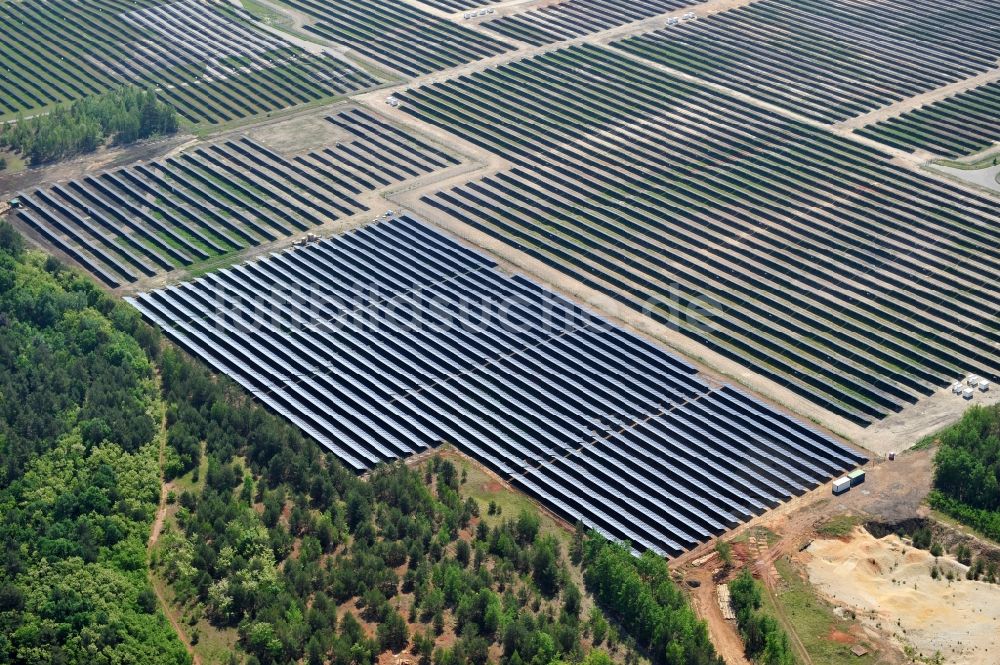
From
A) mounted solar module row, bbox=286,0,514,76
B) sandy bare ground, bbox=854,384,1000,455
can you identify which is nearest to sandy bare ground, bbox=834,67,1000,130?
mounted solar module row, bbox=286,0,514,76

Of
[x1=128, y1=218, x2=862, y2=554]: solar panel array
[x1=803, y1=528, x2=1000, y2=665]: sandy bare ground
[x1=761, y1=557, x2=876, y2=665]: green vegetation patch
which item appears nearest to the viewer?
[x1=803, y1=528, x2=1000, y2=665]: sandy bare ground

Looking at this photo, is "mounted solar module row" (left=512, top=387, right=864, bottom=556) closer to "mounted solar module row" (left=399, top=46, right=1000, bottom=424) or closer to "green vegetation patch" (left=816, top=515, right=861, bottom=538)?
"green vegetation patch" (left=816, top=515, right=861, bottom=538)

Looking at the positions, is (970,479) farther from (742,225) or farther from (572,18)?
(572,18)

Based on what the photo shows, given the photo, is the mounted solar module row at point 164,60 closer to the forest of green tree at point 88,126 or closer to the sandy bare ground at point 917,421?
the forest of green tree at point 88,126

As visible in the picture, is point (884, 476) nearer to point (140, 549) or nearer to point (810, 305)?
point (810, 305)

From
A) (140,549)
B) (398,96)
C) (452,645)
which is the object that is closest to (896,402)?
(452,645)

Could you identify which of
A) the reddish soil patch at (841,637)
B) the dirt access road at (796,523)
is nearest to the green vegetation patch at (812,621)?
the reddish soil patch at (841,637)

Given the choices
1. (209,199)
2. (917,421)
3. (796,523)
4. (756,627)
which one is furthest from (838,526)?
(209,199)
